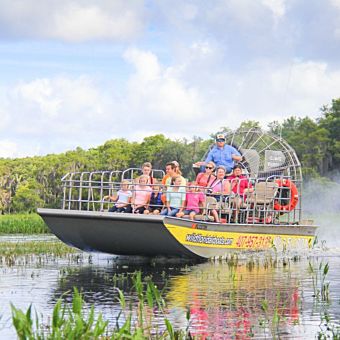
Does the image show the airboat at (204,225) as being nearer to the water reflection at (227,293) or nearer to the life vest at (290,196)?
the life vest at (290,196)

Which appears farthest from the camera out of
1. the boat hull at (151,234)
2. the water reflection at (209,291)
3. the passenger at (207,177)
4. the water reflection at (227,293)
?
the passenger at (207,177)

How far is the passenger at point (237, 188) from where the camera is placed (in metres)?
22.3

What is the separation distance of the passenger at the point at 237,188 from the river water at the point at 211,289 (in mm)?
1061

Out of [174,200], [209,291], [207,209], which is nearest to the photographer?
[209,291]

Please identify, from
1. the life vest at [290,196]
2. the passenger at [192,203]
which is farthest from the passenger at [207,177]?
the life vest at [290,196]

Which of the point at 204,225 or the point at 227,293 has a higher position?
the point at 204,225

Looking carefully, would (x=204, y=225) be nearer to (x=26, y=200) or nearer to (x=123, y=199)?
(x=123, y=199)

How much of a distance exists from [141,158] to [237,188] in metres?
56.2

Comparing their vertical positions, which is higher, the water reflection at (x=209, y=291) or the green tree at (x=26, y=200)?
the green tree at (x=26, y=200)

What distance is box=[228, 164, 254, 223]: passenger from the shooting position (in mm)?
22266

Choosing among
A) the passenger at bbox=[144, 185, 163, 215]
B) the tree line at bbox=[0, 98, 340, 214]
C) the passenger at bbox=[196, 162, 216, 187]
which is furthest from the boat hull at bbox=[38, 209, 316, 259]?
the tree line at bbox=[0, 98, 340, 214]

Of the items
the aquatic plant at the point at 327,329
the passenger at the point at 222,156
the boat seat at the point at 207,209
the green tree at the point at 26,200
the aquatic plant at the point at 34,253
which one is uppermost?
the green tree at the point at 26,200

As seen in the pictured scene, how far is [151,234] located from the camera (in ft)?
67.8

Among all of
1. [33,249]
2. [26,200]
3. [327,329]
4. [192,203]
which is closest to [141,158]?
[26,200]
